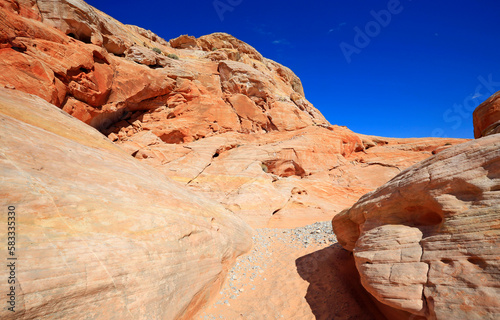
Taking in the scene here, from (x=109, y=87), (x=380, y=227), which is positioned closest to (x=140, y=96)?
(x=109, y=87)

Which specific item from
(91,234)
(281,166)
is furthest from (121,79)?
(91,234)

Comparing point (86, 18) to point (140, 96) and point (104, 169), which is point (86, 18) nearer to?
point (140, 96)

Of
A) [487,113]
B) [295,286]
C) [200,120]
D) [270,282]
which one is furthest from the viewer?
[200,120]

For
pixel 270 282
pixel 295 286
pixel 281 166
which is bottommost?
pixel 270 282

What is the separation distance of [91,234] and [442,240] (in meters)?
6.21

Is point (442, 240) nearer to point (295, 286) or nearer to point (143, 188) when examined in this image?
point (295, 286)

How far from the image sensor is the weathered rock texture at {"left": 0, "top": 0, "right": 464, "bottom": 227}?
13234 mm

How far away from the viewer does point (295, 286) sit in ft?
20.3

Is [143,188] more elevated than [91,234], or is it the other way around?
[143,188]

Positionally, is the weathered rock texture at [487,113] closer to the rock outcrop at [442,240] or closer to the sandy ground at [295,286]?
the rock outcrop at [442,240]

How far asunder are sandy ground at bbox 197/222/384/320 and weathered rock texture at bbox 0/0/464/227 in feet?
13.2

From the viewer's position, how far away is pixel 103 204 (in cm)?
420

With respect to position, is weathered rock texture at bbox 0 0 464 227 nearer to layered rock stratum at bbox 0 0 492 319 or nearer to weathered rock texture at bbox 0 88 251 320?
layered rock stratum at bbox 0 0 492 319

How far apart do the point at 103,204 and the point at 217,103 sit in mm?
20138
